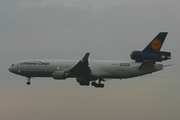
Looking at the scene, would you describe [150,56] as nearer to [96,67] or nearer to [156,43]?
[156,43]

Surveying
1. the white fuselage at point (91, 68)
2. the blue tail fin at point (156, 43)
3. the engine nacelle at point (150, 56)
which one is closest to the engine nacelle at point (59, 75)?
the white fuselage at point (91, 68)

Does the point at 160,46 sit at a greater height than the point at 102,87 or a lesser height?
greater

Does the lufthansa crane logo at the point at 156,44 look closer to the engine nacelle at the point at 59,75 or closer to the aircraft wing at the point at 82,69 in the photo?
the aircraft wing at the point at 82,69

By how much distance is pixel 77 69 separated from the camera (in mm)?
74938

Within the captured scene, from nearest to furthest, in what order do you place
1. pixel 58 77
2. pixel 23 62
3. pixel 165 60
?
1. pixel 165 60
2. pixel 58 77
3. pixel 23 62

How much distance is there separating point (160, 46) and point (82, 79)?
16.0m

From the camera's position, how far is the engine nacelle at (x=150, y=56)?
69.4m

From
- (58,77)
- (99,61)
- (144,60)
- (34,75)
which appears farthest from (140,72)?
(34,75)

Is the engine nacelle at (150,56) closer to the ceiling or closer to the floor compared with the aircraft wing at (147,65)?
closer to the ceiling

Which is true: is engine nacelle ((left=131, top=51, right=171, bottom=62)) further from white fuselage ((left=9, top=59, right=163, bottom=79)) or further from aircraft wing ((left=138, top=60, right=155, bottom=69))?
white fuselage ((left=9, top=59, right=163, bottom=79))

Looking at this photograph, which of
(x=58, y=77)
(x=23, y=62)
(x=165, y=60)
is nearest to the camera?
(x=165, y=60)

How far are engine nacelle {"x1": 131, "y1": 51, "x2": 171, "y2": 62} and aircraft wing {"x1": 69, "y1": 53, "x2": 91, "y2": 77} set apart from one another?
8297 millimetres

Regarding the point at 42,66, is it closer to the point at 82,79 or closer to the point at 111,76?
the point at 82,79

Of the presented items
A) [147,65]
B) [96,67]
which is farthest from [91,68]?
[147,65]
